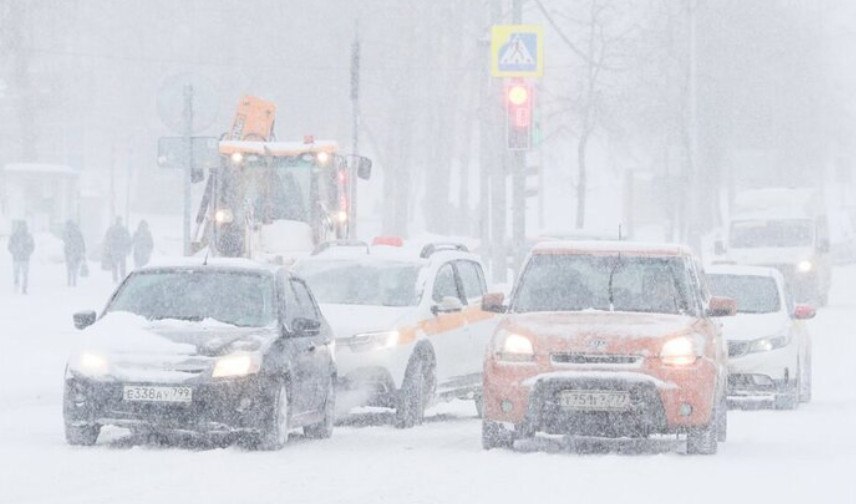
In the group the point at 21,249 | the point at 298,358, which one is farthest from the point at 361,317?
the point at 21,249

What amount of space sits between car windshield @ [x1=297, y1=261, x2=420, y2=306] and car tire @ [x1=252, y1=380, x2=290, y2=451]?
11.7 ft

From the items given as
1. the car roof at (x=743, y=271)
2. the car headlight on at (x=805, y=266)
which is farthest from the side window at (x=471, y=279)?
the car headlight on at (x=805, y=266)

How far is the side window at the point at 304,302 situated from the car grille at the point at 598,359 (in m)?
2.48

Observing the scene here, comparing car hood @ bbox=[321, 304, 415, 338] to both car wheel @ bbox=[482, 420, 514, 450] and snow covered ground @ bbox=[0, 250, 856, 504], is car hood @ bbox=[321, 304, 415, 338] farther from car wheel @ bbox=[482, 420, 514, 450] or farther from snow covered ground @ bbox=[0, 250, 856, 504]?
car wheel @ bbox=[482, 420, 514, 450]

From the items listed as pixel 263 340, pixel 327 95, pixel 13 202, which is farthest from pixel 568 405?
pixel 327 95

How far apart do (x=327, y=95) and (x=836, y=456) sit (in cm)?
6442

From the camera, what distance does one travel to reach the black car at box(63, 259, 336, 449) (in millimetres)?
15109

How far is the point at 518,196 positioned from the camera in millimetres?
32906

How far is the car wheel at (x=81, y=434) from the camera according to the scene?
1528cm

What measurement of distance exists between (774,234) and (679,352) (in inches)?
1230

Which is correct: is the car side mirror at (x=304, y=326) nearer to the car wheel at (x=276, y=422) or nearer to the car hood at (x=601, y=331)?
the car wheel at (x=276, y=422)

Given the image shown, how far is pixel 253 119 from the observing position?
33688 millimetres

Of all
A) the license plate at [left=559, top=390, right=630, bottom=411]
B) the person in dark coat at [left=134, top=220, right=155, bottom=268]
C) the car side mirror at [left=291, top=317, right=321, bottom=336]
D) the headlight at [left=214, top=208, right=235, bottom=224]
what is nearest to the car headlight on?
the person in dark coat at [left=134, top=220, right=155, bottom=268]

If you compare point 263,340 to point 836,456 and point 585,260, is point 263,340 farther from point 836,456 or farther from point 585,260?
point 836,456
